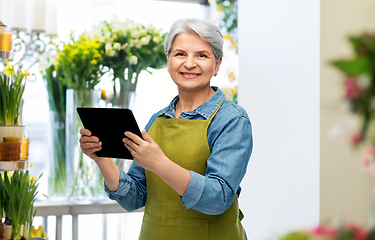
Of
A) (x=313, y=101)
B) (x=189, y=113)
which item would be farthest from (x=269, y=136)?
(x=189, y=113)

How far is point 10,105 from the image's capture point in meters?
1.06

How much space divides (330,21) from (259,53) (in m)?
0.39

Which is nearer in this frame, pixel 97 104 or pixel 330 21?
pixel 330 21

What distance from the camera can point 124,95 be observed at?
2031mm

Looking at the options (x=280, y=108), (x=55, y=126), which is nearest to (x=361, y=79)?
(x=280, y=108)

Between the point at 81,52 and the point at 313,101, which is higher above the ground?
the point at 81,52

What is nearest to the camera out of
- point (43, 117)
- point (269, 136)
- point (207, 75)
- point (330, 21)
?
point (207, 75)

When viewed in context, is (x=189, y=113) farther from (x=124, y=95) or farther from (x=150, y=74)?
(x=150, y=74)

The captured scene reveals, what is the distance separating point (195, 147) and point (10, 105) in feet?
1.78

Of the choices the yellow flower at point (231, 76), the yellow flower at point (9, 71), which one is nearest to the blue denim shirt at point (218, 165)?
the yellow flower at point (9, 71)

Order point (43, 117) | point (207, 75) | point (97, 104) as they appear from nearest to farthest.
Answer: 1. point (207, 75)
2. point (97, 104)
3. point (43, 117)

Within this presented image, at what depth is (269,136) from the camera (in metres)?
1.63

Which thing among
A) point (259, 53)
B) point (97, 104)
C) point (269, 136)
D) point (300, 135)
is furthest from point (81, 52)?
point (300, 135)

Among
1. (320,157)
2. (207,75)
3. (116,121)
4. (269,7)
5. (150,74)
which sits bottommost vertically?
(320,157)
